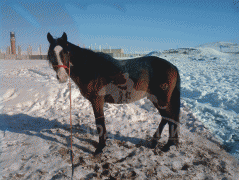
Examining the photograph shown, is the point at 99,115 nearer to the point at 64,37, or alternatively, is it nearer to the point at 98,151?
the point at 98,151

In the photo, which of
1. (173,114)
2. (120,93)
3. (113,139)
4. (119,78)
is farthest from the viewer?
(113,139)

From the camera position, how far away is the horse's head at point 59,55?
193 cm

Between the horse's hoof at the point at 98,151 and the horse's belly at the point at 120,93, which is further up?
the horse's belly at the point at 120,93

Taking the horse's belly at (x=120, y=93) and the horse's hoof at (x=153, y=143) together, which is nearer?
the horse's belly at (x=120, y=93)

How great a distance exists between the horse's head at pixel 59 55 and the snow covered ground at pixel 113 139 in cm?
141

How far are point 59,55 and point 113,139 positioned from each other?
1.98 meters

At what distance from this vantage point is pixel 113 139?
113 inches

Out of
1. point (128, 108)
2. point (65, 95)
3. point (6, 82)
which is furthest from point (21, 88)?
point (128, 108)

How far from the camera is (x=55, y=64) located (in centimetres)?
197

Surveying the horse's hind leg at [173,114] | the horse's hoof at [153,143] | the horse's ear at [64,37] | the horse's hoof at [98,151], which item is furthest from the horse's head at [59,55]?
the horse's hoof at [153,143]

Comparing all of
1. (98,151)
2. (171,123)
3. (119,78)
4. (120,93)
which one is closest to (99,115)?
(120,93)

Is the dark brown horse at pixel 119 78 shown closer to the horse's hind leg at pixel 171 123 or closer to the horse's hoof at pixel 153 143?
the horse's hind leg at pixel 171 123

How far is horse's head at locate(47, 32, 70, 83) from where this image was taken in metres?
1.93

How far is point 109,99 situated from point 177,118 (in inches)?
52.3
